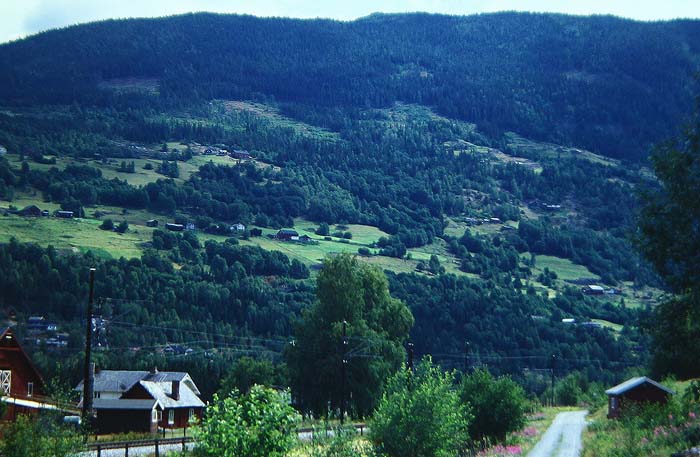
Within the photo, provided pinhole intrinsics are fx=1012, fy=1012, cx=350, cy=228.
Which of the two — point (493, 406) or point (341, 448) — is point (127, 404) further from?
point (341, 448)

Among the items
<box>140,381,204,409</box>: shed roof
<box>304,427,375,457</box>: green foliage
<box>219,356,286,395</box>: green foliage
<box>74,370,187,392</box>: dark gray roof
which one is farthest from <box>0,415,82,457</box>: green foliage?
<box>219,356,286,395</box>: green foliage

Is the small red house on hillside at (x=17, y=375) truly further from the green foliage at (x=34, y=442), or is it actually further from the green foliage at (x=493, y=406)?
the green foliage at (x=34, y=442)

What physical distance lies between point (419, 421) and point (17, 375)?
33.7 m

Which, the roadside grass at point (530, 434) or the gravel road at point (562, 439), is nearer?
the gravel road at point (562, 439)

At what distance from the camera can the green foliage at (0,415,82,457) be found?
31.1 metres

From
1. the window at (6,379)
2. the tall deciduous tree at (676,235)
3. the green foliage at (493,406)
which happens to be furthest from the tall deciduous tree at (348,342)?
the tall deciduous tree at (676,235)

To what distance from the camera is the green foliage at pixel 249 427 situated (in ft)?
88.3

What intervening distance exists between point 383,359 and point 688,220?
48.7 meters

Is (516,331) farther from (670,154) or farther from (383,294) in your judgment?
(670,154)

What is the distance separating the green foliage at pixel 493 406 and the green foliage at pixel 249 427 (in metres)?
29.3

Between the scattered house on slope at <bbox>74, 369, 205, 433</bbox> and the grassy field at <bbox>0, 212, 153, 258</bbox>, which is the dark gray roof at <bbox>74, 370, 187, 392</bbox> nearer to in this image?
the scattered house on slope at <bbox>74, 369, 205, 433</bbox>

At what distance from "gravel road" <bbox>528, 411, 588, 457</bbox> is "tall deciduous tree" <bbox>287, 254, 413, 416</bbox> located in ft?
41.6

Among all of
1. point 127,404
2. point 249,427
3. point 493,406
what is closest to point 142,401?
point 127,404

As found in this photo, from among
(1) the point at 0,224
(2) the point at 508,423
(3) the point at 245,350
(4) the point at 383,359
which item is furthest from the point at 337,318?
(1) the point at 0,224
